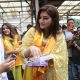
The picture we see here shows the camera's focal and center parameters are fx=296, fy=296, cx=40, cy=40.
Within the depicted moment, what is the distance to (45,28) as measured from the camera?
302 centimetres

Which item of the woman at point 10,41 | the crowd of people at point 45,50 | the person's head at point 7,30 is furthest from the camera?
the person's head at point 7,30

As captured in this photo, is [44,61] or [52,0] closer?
[44,61]

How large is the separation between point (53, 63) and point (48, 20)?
435 mm

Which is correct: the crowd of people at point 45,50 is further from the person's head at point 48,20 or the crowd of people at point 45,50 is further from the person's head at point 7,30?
the person's head at point 7,30

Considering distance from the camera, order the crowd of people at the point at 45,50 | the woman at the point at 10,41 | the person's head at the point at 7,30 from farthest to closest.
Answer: the person's head at the point at 7,30 → the woman at the point at 10,41 → the crowd of people at the point at 45,50

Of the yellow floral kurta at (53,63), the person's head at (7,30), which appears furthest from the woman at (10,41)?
the yellow floral kurta at (53,63)

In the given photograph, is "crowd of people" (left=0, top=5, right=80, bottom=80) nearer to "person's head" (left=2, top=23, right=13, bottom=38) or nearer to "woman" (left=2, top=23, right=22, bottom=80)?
"woman" (left=2, top=23, right=22, bottom=80)

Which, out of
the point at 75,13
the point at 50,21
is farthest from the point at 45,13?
the point at 75,13

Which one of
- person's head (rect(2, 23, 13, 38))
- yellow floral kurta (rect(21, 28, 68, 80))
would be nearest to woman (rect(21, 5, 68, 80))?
yellow floral kurta (rect(21, 28, 68, 80))

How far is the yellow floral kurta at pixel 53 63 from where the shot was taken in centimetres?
296

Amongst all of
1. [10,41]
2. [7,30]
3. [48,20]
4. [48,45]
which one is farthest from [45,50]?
[7,30]

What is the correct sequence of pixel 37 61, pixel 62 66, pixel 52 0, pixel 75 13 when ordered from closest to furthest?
1. pixel 37 61
2. pixel 62 66
3. pixel 52 0
4. pixel 75 13

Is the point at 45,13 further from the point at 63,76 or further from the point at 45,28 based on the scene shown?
the point at 63,76

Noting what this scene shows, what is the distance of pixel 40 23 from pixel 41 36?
135mm
